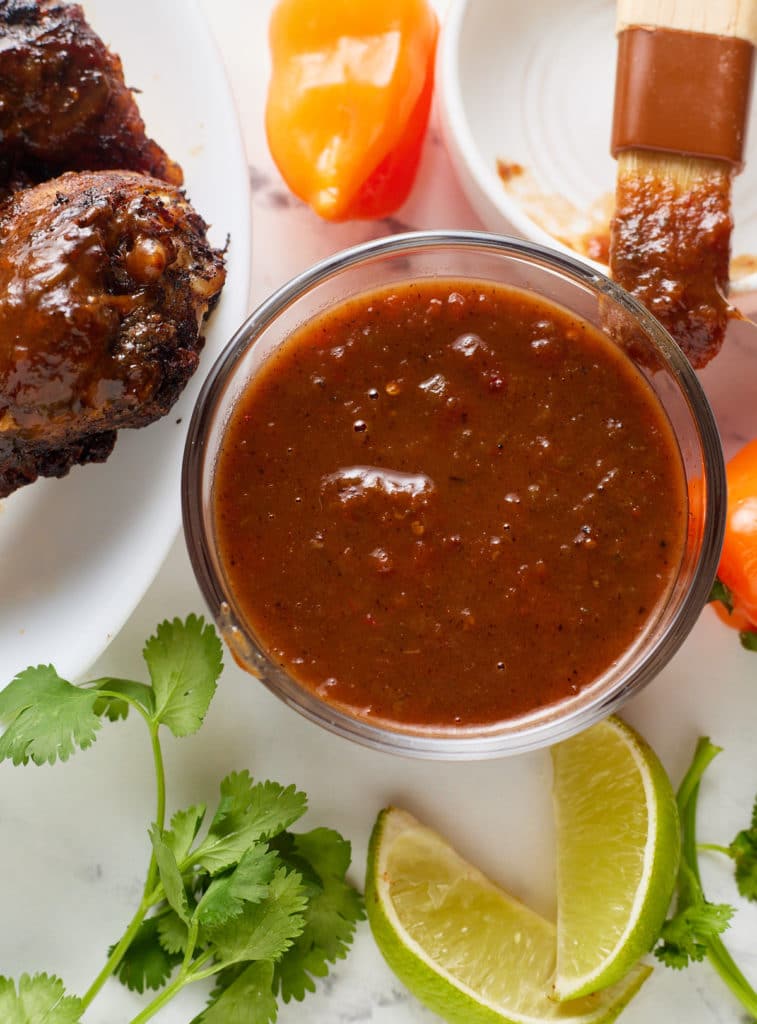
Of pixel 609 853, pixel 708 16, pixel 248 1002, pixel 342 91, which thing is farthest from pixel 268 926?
pixel 708 16

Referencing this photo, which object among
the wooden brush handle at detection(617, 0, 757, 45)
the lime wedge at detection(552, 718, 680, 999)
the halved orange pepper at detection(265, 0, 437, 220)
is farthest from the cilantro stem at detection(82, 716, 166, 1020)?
the wooden brush handle at detection(617, 0, 757, 45)

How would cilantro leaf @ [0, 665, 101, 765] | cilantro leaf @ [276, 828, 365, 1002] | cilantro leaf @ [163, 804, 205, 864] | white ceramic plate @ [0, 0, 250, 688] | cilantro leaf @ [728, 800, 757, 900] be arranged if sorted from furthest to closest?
cilantro leaf @ [728, 800, 757, 900] < cilantro leaf @ [276, 828, 365, 1002] < cilantro leaf @ [163, 804, 205, 864] < white ceramic plate @ [0, 0, 250, 688] < cilantro leaf @ [0, 665, 101, 765]

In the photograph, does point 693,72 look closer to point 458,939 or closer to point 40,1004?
point 458,939

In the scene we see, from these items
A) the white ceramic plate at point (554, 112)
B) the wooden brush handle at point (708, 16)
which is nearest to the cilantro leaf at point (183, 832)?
the white ceramic plate at point (554, 112)

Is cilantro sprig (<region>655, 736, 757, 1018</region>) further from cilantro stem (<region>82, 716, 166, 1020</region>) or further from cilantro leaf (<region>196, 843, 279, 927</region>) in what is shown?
cilantro stem (<region>82, 716, 166, 1020</region>)

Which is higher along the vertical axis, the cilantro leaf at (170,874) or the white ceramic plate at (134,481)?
the white ceramic plate at (134,481)

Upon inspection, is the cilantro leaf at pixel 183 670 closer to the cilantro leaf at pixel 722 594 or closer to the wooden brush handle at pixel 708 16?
the cilantro leaf at pixel 722 594
